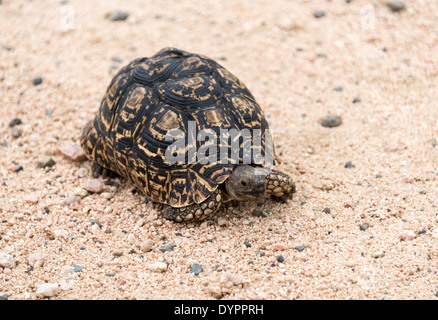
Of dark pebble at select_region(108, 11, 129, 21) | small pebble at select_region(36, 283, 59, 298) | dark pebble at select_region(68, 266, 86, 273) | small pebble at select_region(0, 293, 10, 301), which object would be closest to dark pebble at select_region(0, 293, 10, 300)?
small pebble at select_region(0, 293, 10, 301)

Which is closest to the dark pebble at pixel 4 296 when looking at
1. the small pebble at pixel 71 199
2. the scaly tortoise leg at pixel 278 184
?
the small pebble at pixel 71 199

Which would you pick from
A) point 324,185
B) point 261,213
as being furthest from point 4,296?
point 324,185

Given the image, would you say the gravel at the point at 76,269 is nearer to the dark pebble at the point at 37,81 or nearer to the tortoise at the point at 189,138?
the tortoise at the point at 189,138

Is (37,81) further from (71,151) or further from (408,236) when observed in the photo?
(408,236)

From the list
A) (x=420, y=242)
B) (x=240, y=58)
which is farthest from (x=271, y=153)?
(x=240, y=58)

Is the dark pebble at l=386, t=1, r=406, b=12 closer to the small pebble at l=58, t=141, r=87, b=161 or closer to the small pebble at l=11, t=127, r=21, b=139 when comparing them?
the small pebble at l=58, t=141, r=87, b=161
